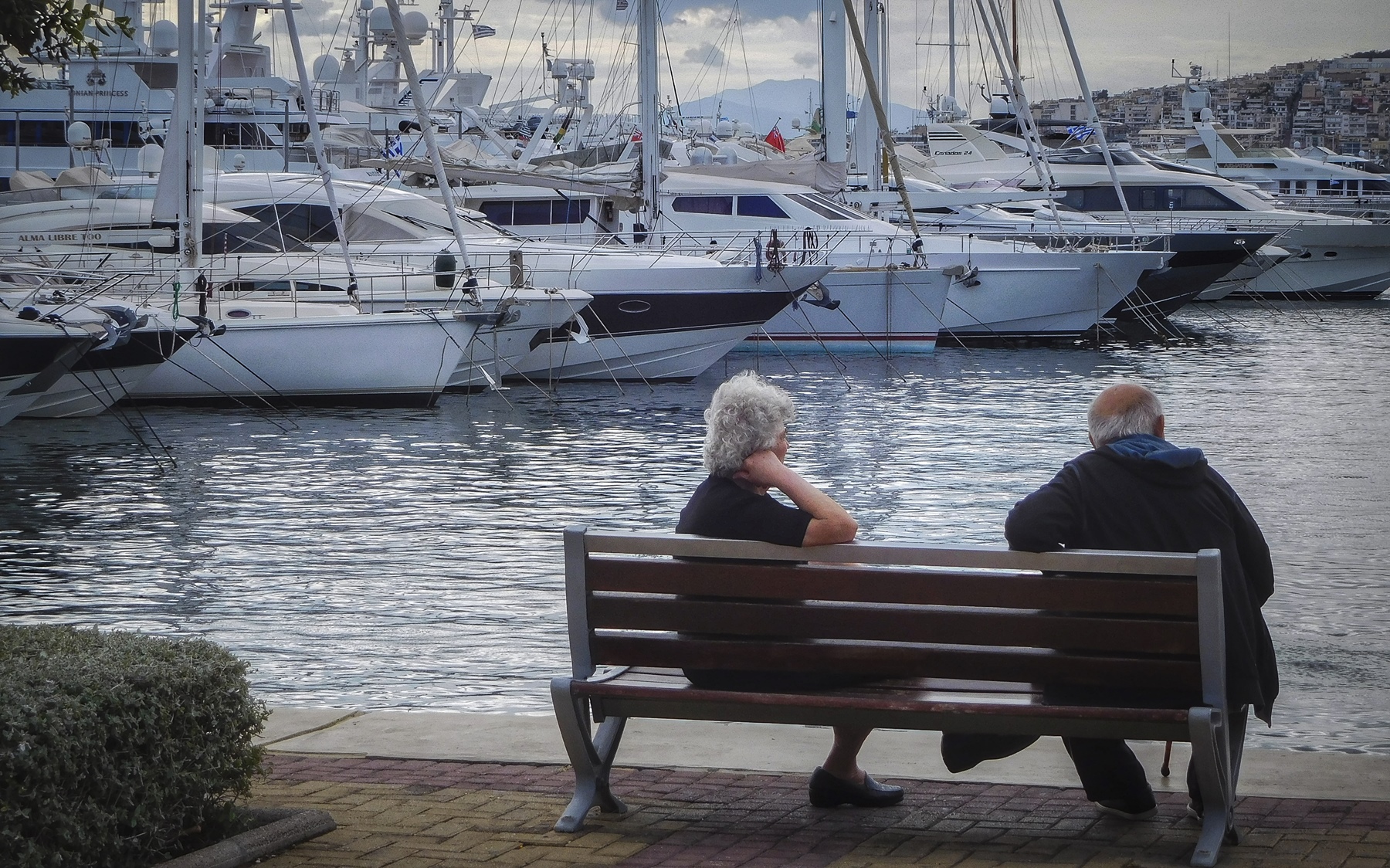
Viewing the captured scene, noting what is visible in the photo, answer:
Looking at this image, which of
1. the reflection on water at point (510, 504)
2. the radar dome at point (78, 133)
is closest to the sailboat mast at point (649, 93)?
the reflection on water at point (510, 504)

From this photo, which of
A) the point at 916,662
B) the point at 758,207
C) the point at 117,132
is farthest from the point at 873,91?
the point at 117,132

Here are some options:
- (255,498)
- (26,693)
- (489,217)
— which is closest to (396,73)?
(489,217)

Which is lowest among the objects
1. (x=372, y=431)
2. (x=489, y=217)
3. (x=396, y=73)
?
(x=372, y=431)

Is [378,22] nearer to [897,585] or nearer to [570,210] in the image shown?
[570,210]

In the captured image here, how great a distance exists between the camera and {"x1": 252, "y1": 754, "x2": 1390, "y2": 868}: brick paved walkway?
4.41m

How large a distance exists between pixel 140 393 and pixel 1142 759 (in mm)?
18367

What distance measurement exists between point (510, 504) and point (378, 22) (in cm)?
3862

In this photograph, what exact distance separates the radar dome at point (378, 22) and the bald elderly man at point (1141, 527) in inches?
1863

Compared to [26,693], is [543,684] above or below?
below

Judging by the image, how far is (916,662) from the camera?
4.64 metres

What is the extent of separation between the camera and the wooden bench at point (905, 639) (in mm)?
4410

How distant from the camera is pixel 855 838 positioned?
4.64 m

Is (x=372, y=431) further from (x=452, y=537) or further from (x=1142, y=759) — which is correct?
(x=1142, y=759)

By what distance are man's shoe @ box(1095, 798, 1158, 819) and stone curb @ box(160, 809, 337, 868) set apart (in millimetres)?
2103
